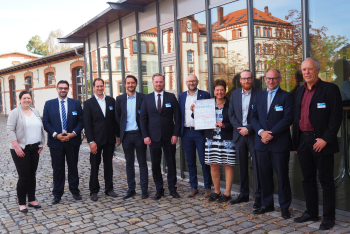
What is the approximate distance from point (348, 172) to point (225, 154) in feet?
6.44

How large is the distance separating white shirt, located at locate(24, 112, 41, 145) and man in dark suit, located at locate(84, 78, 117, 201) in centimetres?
76

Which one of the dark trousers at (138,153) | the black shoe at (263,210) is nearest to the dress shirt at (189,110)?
the dark trousers at (138,153)

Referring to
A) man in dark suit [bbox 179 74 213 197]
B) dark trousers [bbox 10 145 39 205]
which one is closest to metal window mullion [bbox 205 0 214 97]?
man in dark suit [bbox 179 74 213 197]

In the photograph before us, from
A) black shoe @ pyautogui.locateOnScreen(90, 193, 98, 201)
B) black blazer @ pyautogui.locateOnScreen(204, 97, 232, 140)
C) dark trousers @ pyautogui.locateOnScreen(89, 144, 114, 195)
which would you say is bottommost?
black shoe @ pyautogui.locateOnScreen(90, 193, 98, 201)

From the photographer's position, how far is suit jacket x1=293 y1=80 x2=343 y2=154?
402 cm

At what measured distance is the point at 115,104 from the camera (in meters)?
6.09

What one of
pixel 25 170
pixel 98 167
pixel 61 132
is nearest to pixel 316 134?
pixel 98 167

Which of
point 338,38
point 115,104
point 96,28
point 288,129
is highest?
point 96,28

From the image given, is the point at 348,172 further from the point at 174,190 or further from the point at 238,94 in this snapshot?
the point at 174,190

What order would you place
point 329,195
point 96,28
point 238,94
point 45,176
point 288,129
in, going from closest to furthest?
point 329,195, point 288,129, point 238,94, point 45,176, point 96,28

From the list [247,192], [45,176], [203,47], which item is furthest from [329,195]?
[45,176]

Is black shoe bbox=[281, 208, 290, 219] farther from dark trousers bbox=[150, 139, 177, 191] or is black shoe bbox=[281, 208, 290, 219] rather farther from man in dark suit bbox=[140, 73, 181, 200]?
dark trousers bbox=[150, 139, 177, 191]

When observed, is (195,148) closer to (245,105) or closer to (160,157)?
(160,157)

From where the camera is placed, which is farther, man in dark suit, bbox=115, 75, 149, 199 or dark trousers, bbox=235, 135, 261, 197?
man in dark suit, bbox=115, 75, 149, 199
